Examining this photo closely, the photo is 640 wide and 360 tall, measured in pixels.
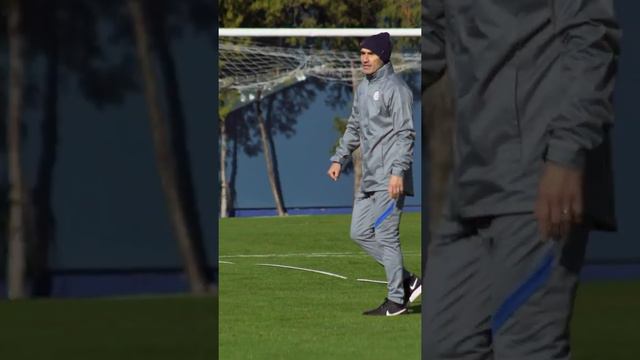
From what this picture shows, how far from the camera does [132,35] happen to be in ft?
25.3

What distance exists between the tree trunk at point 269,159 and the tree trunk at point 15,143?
15.4 m

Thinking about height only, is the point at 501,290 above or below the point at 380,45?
below

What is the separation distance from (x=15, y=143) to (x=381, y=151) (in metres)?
1.92

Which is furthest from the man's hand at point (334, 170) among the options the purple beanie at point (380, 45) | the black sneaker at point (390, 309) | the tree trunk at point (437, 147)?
the tree trunk at point (437, 147)

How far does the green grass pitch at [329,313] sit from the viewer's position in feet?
23.1

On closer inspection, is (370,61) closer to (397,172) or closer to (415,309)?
(397,172)

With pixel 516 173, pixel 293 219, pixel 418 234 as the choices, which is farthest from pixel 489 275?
pixel 293 219

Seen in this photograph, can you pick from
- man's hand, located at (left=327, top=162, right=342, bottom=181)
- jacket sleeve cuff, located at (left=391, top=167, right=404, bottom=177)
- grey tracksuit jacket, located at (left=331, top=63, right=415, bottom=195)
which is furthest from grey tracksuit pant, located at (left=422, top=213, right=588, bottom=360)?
grey tracksuit jacket, located at (left=331, top=63, right=415, bottom=195)

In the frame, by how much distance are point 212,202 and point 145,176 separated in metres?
0.55

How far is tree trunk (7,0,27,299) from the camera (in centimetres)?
791

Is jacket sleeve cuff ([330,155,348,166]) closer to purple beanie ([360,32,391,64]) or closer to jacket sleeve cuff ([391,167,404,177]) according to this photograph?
jacket sleeve cuff ([391,167,404,177])

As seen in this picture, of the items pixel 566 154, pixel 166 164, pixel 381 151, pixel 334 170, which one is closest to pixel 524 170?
pixel 566 154

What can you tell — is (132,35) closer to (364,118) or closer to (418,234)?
(364,118)

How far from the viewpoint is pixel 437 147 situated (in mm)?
3791
